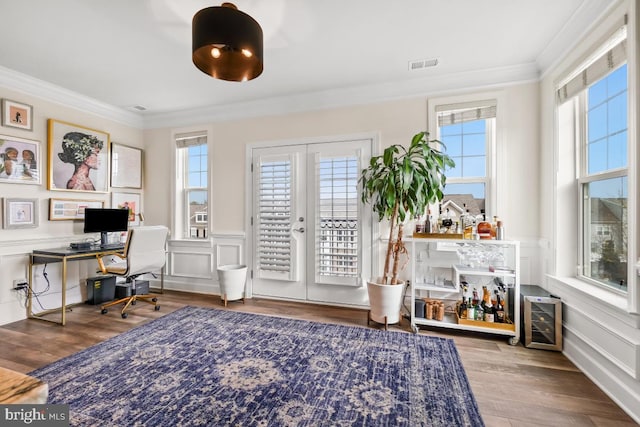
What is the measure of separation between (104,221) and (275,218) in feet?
7.02

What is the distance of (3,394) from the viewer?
0.62m

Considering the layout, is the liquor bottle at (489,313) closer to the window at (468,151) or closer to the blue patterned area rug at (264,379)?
the blue patterned area rug at (264,379)

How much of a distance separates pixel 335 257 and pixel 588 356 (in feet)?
7.70

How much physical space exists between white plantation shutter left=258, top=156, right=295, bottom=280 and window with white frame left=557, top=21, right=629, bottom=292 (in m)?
2.89

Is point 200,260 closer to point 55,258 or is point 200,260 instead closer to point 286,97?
point 55,258

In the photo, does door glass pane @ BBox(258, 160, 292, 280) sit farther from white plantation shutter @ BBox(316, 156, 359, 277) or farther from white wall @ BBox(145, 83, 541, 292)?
white plantation shutter @ BBox(316, 156, 359, 277)

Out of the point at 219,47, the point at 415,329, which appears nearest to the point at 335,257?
the point at 415,329

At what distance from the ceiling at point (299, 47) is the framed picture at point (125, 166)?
655 millimetres

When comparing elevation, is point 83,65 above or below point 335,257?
above

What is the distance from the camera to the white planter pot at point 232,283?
12.2ft

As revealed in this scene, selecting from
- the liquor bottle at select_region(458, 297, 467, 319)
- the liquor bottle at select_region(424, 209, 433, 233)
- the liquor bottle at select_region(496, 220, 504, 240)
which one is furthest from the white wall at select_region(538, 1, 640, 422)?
the liquor bottle at select_region(424, 209, 433, 233)

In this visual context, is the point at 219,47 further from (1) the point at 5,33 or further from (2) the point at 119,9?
(1) the point at 5,33

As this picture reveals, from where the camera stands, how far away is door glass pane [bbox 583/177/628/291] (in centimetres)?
A: 204

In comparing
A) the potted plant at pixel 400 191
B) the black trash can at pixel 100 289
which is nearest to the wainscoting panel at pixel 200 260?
the black trash can at pixel 100 289
